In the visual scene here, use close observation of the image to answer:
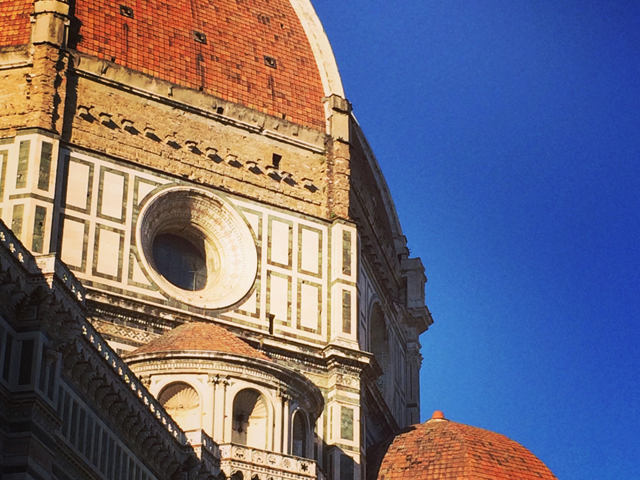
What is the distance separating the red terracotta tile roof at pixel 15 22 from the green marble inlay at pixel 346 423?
12350mm

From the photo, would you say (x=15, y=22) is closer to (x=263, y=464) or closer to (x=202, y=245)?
(x=202, y=245)

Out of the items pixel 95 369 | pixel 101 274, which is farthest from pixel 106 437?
pixel 101 274

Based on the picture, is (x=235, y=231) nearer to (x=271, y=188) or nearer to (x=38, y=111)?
(x=271, y=188)

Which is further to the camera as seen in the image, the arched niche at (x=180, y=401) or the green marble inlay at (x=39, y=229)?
the green marble inlay at (x=39, y=229)

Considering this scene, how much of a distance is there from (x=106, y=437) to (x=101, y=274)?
9826mm

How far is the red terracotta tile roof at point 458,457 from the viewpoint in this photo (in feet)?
125

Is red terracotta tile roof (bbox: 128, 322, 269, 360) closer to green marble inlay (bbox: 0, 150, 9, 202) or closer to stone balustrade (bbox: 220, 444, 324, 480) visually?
stone balustrade (bbox: 220, 444, 324, 480)

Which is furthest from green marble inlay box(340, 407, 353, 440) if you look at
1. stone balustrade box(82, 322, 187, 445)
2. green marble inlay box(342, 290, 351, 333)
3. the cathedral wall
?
stone balustrade box(82, 322, 187, 445)

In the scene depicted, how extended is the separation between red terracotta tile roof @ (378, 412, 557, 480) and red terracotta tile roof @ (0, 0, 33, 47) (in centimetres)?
1426

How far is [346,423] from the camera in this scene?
126 ft

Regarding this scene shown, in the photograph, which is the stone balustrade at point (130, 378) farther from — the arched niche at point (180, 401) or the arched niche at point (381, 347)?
the arched niche at point (381, 347)

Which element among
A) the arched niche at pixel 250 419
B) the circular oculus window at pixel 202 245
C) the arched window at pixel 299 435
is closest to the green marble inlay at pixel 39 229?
the circular oculus window at pixel 202 245

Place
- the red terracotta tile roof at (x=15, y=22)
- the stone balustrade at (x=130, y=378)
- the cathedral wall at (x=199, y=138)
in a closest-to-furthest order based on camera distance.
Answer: the stone balustrade at (x=130, y=378), the cathedral wall at (x=199, y=138), the red terracotta tile roof at (x=15, y=22)

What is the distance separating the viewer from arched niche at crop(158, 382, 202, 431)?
34000 mm
